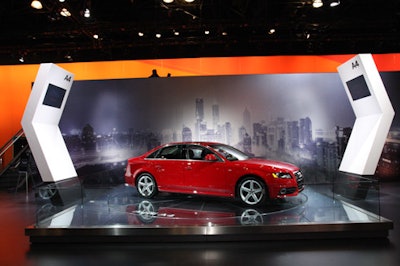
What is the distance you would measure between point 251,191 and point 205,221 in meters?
1.22

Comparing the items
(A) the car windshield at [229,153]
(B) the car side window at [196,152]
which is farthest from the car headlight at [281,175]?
(B) the car side window at [196,152]

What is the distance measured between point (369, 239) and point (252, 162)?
2139 millimetres

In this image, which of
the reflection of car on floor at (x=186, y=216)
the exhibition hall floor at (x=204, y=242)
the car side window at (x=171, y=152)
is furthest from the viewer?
the car side window at (x=171, y=152)

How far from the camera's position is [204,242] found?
4.35 metres

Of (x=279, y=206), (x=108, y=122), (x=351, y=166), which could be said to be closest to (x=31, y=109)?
(x=108, y=122)

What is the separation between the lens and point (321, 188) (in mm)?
6156

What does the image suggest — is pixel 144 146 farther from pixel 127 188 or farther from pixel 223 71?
pixel 223 71

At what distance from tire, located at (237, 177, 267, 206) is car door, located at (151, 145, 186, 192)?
1.20 meters

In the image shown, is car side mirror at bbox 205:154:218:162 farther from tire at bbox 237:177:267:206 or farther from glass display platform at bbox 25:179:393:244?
glass display platform at bbox 25:179:393:244

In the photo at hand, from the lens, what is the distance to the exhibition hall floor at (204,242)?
3830mm

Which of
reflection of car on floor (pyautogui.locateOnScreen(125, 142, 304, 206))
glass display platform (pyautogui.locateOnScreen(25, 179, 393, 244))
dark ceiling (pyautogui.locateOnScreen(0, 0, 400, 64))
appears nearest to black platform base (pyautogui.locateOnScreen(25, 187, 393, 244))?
glass display platform (pyautogui.locateOnScreen(25, 179, 393, 244))

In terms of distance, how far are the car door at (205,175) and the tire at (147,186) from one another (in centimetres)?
81

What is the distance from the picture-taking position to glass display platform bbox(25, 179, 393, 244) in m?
4.37

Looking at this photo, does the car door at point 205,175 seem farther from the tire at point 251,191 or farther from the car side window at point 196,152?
the tire at point 251,191
